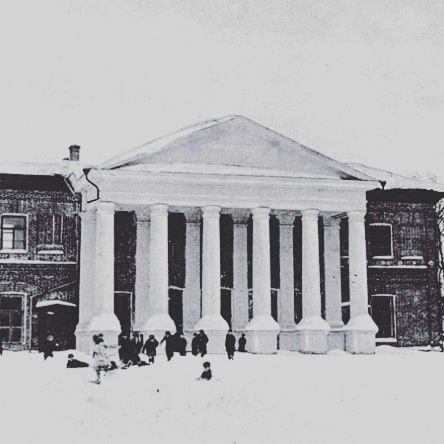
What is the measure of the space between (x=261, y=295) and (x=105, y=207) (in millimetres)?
6776

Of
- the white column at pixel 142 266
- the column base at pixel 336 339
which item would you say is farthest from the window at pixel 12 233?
the column base at pixel 336 339

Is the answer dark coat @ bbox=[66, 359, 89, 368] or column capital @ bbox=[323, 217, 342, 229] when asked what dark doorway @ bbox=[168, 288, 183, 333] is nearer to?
column capital @ bbox=[323, 217, 342, 229]

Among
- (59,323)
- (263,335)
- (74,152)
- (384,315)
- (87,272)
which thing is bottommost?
(263,335)

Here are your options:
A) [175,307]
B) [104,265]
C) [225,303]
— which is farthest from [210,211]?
[225,303]

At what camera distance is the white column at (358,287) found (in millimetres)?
39562

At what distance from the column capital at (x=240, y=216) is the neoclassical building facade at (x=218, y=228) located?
40mm

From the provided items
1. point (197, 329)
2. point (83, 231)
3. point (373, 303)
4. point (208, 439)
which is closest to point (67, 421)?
point (208, 439)

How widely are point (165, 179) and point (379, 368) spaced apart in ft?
37.2

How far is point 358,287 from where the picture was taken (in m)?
39.7

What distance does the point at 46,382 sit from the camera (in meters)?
26.4

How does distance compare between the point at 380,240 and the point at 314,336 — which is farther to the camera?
the point at 380,240

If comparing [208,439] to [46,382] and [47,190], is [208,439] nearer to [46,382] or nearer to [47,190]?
[46,382]

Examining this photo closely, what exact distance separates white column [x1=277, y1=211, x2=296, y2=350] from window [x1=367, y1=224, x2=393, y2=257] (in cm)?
559

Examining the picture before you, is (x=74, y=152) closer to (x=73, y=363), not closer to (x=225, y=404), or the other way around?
(x=73, y=363)
